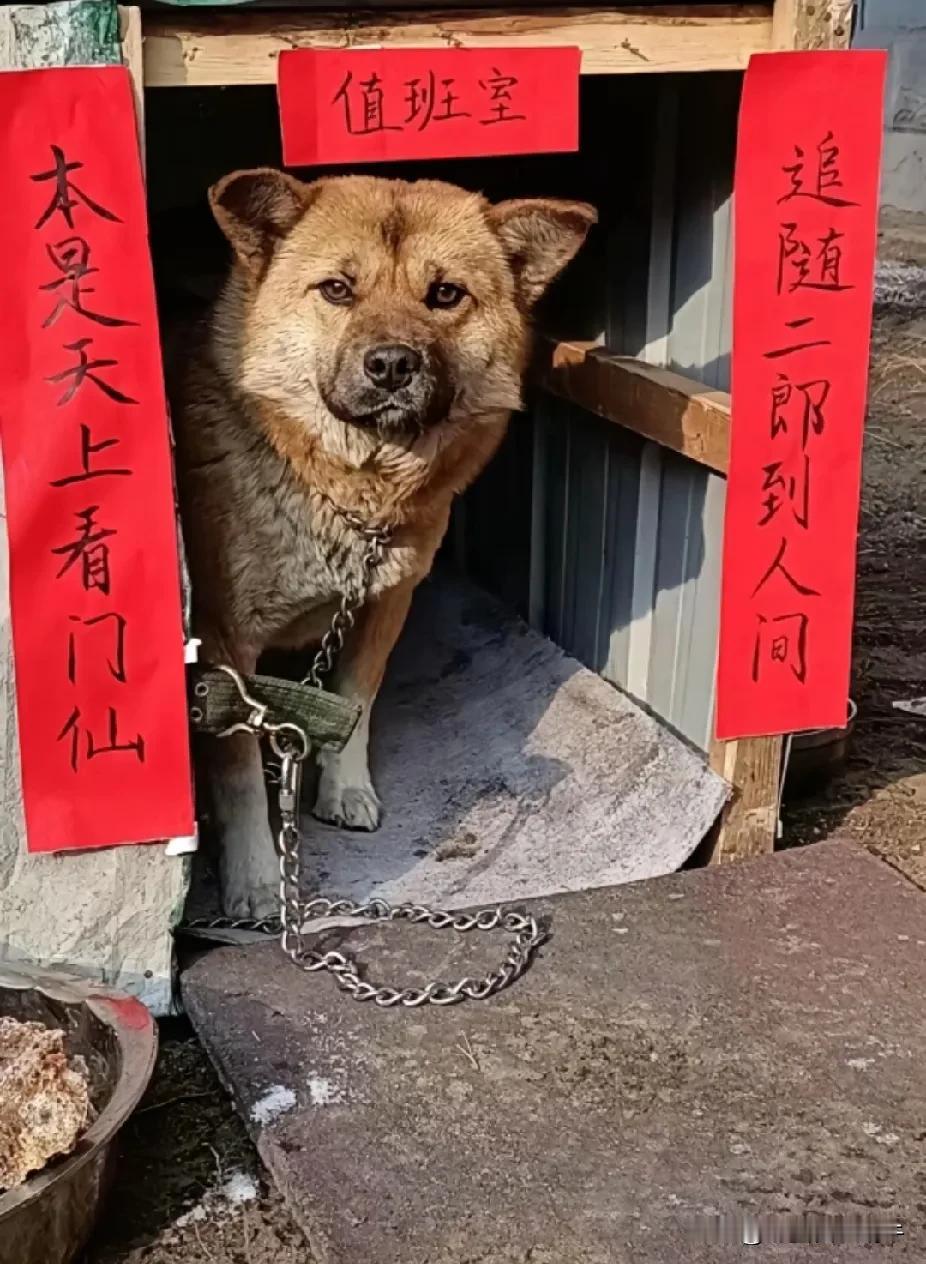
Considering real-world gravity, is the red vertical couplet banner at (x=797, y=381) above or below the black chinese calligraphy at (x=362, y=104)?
below

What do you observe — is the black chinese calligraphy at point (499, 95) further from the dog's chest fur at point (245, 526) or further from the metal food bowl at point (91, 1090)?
the metal food bowl at point (91, 1090)

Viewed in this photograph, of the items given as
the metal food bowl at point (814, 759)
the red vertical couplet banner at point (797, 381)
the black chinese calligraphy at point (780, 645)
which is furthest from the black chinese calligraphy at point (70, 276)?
the metal food bowl at point (814, 759)

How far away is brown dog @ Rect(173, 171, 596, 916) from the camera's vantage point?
310 centimetres

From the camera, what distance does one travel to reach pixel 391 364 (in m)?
2.97

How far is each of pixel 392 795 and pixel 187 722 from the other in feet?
3.92

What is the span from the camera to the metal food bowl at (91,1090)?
2.14 metres

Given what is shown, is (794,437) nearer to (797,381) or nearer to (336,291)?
(797,381)

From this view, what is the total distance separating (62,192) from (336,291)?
0.77 m

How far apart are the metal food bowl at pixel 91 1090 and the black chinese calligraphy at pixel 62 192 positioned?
127cm

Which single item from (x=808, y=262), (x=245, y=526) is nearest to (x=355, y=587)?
(x=245, y=526)

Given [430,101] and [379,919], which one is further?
[379,919]

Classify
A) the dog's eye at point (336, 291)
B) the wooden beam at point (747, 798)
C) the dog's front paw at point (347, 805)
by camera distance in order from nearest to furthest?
the dog's eye at point (336, 291)
the wooden beam at point (747, 798)
the dog's front paw at point (347, 805)

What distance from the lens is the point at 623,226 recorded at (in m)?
3.85

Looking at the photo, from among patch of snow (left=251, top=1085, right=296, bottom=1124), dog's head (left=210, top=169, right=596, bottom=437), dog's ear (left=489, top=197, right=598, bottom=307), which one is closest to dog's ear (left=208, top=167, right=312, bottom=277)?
dog's head (left=210, top=169, right=596, bottom=437)
